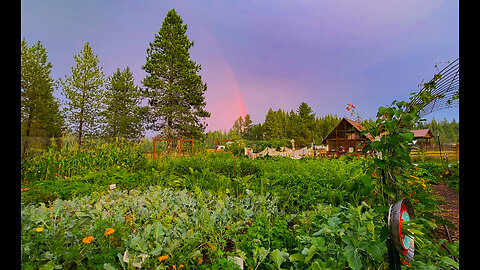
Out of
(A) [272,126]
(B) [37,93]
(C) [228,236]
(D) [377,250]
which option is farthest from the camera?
(A) [272,126]

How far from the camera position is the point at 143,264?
1340mm

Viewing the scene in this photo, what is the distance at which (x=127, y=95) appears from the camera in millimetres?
25578

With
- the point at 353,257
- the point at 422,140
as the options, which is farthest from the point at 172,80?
the point at 353,257

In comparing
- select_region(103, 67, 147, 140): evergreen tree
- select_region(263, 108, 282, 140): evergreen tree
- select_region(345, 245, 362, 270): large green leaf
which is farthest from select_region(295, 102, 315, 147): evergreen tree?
select_region(345, 245, 362, 270): large green leaf

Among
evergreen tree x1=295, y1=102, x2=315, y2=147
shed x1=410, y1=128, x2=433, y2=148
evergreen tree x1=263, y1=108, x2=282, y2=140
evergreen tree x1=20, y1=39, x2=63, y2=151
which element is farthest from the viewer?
evergreen tree x1=263, y1=108, x2=282, y2=140

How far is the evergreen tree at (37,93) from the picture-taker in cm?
1539

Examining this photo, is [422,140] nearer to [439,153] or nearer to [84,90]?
[439,153]

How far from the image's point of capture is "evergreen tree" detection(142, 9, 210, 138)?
21484 millimetres

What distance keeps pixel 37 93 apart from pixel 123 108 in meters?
9.12

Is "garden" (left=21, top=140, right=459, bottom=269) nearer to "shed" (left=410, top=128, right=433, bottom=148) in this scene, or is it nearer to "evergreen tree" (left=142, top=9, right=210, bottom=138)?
"shed" (left=410, top=128, right=433, bottom=148)

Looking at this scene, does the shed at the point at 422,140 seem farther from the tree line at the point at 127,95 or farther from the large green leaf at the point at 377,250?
the tree line at the point at 127,95

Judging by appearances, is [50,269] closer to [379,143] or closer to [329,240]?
[329,240]
